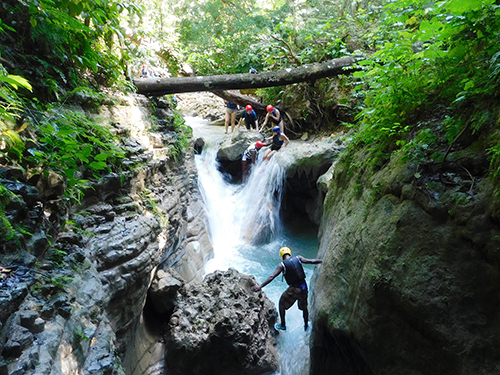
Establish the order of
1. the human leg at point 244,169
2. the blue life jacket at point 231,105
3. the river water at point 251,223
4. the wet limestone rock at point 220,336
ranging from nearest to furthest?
the wet limestone rock at point 220,336 < the river water at point 251,223 < the human leg at point 244,169 < the blue life jacket at point 231,105

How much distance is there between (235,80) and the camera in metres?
7.18

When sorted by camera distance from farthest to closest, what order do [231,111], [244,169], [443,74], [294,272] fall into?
[231,111] → [244,169] → [294,272] → [443,74]

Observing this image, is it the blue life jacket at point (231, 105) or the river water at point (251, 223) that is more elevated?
the blue life jacket at point (231, 105)

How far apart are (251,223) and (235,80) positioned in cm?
447

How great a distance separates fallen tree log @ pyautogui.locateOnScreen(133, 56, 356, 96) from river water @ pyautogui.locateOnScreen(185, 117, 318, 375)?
264 centimetres

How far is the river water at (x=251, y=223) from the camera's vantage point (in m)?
7.75

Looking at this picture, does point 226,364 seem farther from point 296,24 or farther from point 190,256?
point 296,24

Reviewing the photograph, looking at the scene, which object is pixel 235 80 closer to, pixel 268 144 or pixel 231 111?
pixel 268 144

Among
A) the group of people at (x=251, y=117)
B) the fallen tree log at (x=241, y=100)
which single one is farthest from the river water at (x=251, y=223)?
→ the fallen tree log at (x=241, y=100)

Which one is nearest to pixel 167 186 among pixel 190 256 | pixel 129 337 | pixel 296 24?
pixel 190 256

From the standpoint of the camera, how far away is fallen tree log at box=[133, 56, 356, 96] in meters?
6.42

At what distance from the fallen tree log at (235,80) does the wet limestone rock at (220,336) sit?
465cm

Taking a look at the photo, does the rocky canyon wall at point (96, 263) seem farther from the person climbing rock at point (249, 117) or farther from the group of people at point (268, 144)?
the person climbing rock at point (249, 117)

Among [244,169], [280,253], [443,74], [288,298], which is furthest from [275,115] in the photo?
[443,74]
